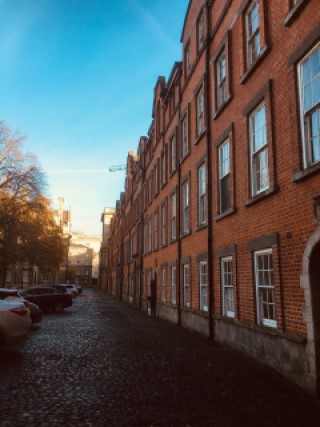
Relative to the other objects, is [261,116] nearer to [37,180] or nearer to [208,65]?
[208,65]

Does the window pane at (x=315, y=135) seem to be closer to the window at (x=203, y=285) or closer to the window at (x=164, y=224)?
the window at (x=203, y=285)

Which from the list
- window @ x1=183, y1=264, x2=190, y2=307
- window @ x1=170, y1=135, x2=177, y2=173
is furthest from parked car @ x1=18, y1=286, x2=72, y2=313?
window @ x1=183, y1=264, x2=190, y2=307

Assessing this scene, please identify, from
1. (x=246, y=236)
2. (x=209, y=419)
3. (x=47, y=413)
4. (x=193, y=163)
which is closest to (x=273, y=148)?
(x=246, y=236)

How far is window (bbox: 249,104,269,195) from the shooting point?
10125 millimetres

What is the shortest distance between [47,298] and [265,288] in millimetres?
19987

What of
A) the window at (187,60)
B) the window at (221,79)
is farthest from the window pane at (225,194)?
the window at (187,60)

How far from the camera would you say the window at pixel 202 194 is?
1565cm

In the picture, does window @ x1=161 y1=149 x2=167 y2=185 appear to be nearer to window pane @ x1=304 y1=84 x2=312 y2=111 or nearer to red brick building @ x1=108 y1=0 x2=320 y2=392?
red brick building @ x1=108 y1=0 x2=320 y2=392

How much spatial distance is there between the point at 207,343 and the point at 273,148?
22.0 ft

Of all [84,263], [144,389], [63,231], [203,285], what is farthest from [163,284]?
[84,263]

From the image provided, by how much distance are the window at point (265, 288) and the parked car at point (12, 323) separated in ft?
19.2

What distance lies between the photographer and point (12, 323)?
9.88 m

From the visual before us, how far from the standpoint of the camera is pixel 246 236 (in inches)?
430

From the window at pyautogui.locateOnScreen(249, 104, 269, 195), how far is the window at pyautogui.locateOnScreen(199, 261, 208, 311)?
5.18 metres
